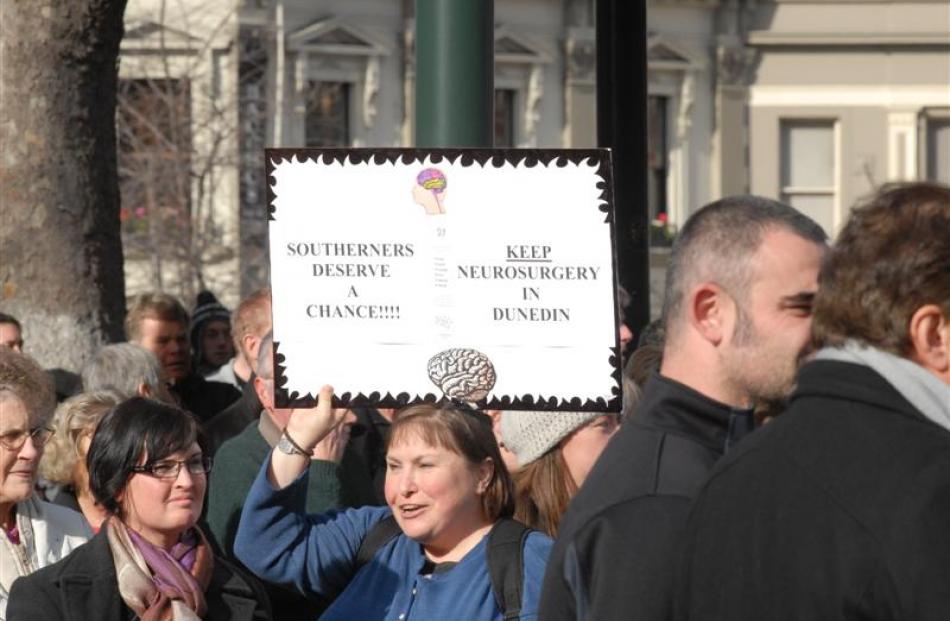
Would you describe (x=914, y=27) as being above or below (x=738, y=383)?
above

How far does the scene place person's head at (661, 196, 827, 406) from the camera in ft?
11.0

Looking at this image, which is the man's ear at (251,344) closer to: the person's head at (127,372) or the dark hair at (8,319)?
the person's head at (127,372)

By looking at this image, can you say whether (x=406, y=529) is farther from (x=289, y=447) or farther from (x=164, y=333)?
(x=164, y=333)

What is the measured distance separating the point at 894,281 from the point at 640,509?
56cm

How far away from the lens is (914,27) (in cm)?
3428

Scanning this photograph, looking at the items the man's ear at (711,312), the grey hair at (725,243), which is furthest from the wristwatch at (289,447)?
the man's ear at (711,312)

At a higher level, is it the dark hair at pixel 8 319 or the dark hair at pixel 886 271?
the dark hair at pixel 886 271

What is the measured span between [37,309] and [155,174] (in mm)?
14571

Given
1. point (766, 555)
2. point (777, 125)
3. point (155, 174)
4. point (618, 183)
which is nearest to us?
point (766, 555)

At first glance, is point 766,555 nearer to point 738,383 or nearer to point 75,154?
point 738,383

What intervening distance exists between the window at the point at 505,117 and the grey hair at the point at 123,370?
2432cm

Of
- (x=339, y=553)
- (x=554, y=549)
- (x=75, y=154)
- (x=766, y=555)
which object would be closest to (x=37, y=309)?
(x=75, y=154)

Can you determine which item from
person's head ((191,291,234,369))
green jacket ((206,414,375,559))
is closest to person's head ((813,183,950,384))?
green jacket ((206,414,375,559))

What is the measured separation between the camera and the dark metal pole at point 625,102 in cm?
779
